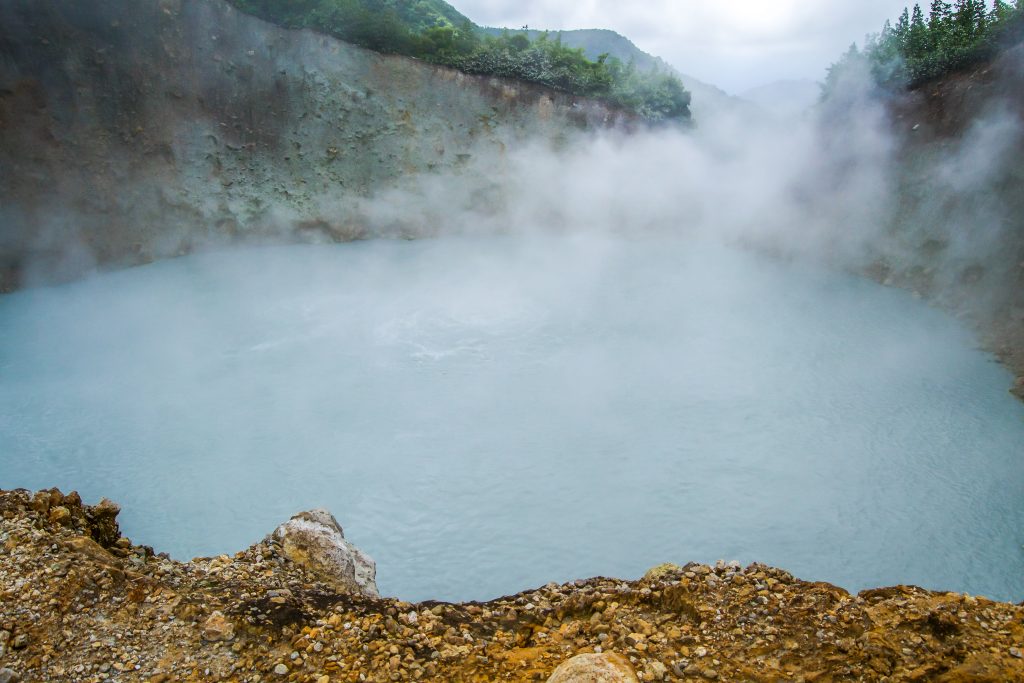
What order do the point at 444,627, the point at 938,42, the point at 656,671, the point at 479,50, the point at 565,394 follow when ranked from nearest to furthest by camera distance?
the point at 656,671
the point at 444,627
the point at 565,394
the point at 938,42
the point at 479,50

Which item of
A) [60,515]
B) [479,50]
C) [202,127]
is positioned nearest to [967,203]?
[479,50]

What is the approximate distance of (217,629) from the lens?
421cm

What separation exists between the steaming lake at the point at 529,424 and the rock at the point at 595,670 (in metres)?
2.98

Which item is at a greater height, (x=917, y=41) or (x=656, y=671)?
(x=917, y=41)

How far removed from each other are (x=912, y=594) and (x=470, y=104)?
1784cm

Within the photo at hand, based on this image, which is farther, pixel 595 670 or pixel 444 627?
pixel 444 627

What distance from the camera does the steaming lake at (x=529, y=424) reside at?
7.34m

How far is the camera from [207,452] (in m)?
8.88

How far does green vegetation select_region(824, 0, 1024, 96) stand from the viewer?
47.7ft

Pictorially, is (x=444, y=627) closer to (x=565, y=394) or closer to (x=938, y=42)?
(x=565, y=394)

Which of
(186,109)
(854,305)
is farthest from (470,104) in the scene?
(854,305)

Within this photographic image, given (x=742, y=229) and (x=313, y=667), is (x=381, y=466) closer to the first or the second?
(x=313, y=667)

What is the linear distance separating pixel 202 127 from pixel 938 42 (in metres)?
17.9

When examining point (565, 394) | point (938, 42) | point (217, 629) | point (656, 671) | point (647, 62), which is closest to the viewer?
point (656, 671)
